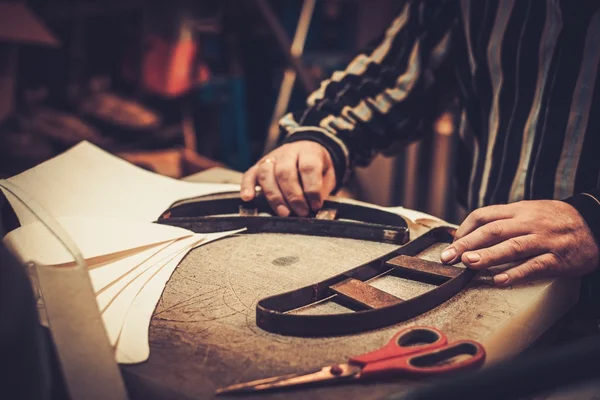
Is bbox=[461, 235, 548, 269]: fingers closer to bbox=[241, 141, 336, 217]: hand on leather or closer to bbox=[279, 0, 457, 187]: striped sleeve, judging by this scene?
bbox=[241, 141, 336, 217]: hand on leather

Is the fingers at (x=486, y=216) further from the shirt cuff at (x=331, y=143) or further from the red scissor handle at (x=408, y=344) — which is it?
the shirt cuff at (x=331, y=143)

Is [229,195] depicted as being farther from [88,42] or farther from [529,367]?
[88,42]

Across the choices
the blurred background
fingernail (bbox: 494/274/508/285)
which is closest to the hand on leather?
fingernail (bbox: 494/274/508/285)

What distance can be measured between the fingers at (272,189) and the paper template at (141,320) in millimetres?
225

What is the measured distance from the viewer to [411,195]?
244cm

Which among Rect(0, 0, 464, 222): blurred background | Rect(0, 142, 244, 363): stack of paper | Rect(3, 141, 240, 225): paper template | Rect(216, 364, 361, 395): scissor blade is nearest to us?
Rect(216, 364, 361, 395): scissor blade

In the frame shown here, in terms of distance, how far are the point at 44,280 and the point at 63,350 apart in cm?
7

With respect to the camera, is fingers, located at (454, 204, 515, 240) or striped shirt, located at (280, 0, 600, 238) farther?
striped shirt, located at (280, 0, 600, 238)

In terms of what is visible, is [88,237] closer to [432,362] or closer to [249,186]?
[249,186]

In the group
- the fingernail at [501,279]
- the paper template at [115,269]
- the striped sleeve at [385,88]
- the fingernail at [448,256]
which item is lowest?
the fingernail at [501,279]

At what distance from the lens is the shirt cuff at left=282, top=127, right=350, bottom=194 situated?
3.55 feet

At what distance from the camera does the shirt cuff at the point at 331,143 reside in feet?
3.55

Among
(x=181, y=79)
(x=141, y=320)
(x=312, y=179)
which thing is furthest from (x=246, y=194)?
(x=181, y=79)

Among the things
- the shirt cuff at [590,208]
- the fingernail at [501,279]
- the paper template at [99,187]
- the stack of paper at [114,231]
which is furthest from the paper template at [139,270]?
the shirt cuff at [590,208]
